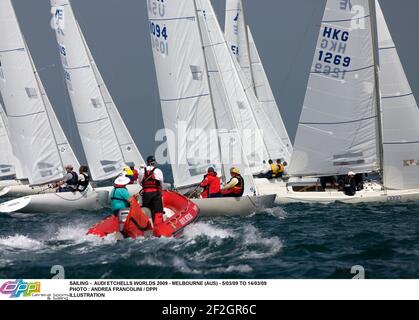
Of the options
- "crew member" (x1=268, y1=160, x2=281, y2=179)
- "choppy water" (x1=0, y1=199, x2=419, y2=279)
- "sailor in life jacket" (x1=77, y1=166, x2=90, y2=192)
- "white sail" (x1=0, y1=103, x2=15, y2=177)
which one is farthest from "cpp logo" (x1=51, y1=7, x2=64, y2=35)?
"choppy water" (x1=0, y1=199, x2=419, y2=279)

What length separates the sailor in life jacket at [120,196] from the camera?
40.3ft

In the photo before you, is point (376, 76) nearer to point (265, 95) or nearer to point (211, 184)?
point (211, 184)

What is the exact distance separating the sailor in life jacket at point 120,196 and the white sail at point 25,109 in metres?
10.5

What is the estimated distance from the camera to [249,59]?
90.6ft

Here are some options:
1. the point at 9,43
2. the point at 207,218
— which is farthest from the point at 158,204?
the point at 9,43

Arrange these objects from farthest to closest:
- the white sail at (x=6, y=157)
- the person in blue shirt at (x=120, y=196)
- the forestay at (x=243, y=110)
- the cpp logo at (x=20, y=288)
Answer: the white sail at (x=6, y=157) → the forestay at (x=243, y=110) → the person in blue shirt at (x=120, y=196) → the cpp logo at (x=20, y=288)

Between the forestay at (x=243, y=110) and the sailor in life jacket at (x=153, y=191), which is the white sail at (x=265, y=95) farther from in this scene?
the sailor in life jacket at (x=153, y=191)

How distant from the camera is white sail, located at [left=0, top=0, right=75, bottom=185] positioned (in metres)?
22.4

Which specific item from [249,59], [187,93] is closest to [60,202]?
[187,93]

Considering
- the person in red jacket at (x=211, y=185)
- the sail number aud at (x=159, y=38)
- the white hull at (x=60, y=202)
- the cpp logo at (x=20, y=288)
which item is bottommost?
the white hull at (x=60, y=202)

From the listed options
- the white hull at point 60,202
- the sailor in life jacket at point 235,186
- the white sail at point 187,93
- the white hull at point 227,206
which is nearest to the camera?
the white hull at point 227,206

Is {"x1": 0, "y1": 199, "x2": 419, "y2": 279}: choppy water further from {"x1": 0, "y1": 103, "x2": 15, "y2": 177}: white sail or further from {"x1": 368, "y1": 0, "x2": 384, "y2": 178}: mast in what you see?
{"x1": 0, "y1": 103, "x2": 15, "y2": 177}: white sail

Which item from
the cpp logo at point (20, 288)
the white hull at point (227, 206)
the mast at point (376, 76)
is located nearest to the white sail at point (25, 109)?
the white hull at point (227, 206)
